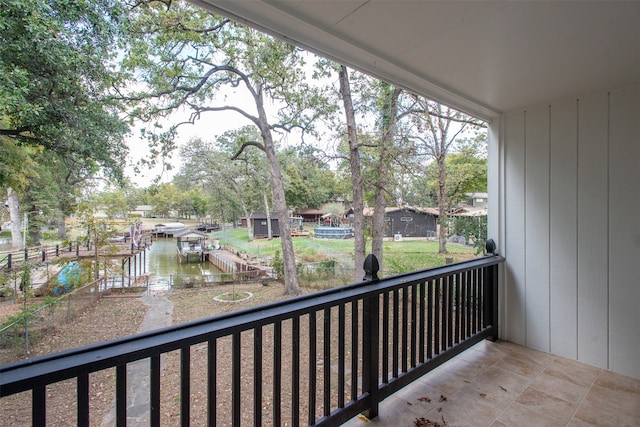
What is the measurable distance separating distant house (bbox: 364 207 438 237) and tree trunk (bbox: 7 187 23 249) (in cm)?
515

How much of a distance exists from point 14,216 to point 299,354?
1.96 m

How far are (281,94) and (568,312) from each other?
5089 mm

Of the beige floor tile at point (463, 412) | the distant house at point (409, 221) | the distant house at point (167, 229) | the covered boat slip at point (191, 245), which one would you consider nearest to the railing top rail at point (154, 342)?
the beige floor tile at point (463, 412)

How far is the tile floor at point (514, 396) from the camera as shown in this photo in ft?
5.49

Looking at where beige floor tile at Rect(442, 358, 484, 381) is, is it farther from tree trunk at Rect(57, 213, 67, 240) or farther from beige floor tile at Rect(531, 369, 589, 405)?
tree trunk at Rect(57, 213, 67, 240)

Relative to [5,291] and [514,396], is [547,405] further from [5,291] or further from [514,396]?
[5,291]

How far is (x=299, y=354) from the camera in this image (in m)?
1.37

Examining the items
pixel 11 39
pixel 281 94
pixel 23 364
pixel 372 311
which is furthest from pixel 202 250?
pixel 23 364

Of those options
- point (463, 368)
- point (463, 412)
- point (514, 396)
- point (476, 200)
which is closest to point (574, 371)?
point (514, 396)

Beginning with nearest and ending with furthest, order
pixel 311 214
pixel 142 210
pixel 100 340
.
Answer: pixel 142 210
pixel 100 340
pixel 311 214

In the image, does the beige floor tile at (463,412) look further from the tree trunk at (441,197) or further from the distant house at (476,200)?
the distant house at (476,200)

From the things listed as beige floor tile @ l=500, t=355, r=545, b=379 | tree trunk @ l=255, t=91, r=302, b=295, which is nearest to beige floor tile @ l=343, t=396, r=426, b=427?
beige floor tile @ l=500, t=355, r=545, b=379

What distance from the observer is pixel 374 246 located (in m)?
5.91

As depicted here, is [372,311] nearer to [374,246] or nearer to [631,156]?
[631,156]
